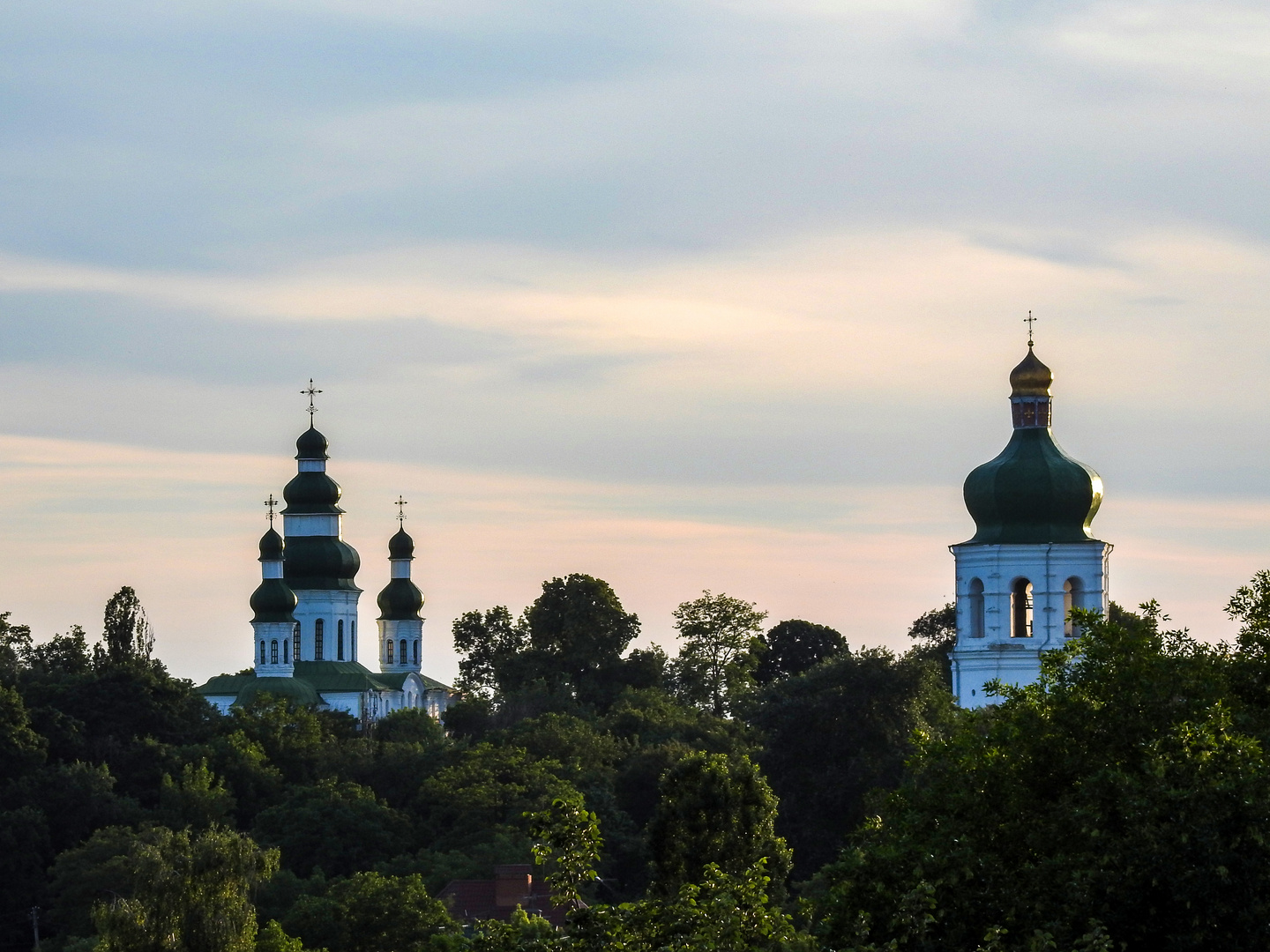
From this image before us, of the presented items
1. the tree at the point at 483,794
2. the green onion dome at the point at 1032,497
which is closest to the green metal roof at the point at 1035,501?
the green onion dome at the point at 1032,497

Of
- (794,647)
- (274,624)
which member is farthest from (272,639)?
(794,647)

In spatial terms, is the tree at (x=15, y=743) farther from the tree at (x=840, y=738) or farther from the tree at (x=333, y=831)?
the tree at (x=840, y=738)

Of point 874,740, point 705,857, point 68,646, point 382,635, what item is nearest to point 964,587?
point 874,740

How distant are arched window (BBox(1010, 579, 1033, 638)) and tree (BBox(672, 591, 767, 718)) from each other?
3383 centimetres

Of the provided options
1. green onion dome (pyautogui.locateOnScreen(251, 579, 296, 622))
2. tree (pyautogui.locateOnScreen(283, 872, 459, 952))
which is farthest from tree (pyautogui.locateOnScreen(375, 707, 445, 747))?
tree (pyautogui.locateOnScreen(283, 872, 459, 952))

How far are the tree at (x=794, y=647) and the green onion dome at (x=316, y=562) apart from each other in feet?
70.3

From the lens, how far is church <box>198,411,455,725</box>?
11325cm

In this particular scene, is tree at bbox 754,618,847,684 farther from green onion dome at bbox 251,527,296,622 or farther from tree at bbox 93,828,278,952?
tree at bbox 93,828,278,952

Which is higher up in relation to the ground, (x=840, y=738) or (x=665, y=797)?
(x=840, y=738)

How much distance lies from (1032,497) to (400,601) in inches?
2304

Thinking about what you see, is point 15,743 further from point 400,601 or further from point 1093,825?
point 1093,825

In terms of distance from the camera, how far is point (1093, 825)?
86.1 feet

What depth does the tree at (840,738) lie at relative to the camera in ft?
238

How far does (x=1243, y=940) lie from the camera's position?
83.3ft
